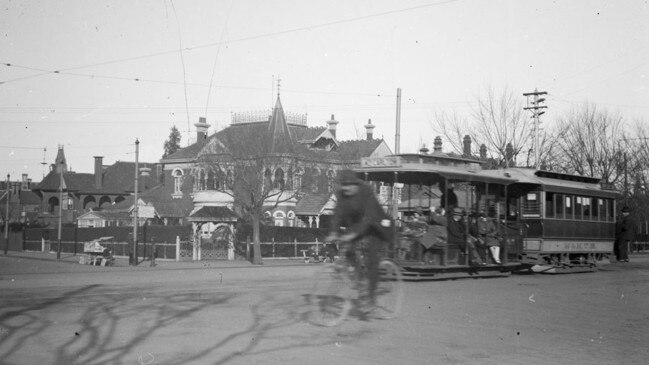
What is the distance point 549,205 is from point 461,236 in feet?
17.5

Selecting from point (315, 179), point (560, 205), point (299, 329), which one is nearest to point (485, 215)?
point (560, 205)

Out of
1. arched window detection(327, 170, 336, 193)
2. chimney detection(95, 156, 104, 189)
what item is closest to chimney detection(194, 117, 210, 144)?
arched window detection(327, 170, 336, 193)

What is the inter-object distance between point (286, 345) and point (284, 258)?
2951cm

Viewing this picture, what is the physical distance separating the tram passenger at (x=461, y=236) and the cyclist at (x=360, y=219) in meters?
8.96

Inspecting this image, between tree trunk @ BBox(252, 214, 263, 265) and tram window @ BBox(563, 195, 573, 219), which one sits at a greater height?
tram window @ BBox(563, 195, 573, 219)

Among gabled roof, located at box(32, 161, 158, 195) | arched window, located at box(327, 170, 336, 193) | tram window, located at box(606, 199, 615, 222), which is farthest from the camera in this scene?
gabled roof, located at box(32, 161, 158, 195)

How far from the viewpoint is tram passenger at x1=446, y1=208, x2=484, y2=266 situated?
64.5 ft

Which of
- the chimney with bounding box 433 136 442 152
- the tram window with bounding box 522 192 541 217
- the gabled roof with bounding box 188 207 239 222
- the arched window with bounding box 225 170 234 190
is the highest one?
the chimney with bounding box 433 136 442 152

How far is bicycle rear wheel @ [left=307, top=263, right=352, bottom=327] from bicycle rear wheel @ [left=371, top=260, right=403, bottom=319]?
77 cm

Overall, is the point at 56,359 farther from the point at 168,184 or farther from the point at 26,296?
the point at 168,184

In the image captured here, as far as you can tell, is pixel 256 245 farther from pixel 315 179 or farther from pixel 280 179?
pixel 315 179

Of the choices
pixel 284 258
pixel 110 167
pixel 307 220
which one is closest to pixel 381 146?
pixel 307 220

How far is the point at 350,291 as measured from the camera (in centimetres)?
1061

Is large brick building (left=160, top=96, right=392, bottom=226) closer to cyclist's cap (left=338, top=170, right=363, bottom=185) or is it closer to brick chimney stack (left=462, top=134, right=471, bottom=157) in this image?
brick chimney stack (left=462, top=134, right=471, bottom=157)
